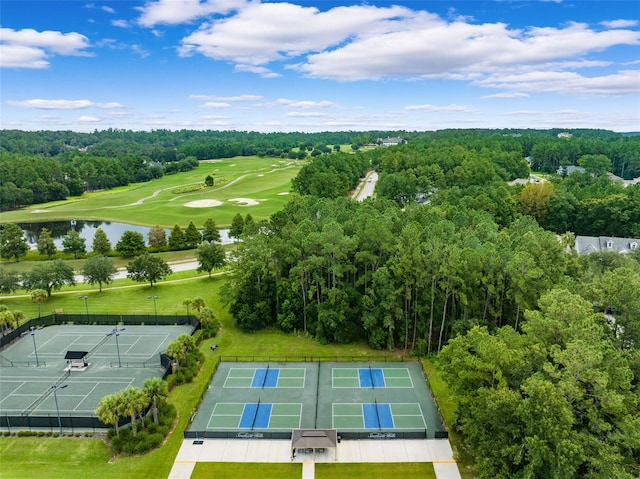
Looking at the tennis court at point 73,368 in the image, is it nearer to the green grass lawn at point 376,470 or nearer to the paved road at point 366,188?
the green grass lawn at point 376,470

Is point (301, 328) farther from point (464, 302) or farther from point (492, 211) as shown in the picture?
point (492, 211)

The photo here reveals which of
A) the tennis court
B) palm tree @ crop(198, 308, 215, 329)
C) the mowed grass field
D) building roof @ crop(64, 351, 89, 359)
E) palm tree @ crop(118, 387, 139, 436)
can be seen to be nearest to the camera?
palm tree @ crop(118, 387, 139, 436)

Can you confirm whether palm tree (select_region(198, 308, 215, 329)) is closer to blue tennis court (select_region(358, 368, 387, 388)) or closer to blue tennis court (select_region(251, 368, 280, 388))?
blue tennis court (select_region(251, 368, 280, 388))

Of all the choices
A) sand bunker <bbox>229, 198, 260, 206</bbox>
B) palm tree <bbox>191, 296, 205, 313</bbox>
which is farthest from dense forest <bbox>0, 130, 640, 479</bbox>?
sand bunker <bbox>229, 198, 260, 206</bbox>

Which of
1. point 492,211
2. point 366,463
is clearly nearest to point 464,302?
point 366,463

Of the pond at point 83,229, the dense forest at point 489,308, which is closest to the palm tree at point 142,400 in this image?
the dense forest at point 489,308

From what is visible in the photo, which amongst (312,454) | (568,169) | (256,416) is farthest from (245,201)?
(568,169)

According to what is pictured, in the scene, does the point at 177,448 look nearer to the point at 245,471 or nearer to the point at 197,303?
the point at 245,471
